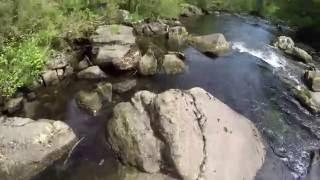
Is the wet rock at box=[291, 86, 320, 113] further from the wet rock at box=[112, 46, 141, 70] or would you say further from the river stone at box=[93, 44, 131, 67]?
the river stone at box=[93, 44, 131, 67]

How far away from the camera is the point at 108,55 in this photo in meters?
20.0

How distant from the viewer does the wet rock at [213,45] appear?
2402 cm

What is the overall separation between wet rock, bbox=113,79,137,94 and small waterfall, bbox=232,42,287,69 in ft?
29.0

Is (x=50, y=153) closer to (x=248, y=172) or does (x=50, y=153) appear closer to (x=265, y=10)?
(x=248, y=172)

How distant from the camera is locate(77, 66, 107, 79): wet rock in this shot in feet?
63.5

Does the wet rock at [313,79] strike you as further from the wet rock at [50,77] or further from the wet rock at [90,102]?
the wet rock at [50,77]

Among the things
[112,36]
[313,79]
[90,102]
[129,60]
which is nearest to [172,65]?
[129,60]

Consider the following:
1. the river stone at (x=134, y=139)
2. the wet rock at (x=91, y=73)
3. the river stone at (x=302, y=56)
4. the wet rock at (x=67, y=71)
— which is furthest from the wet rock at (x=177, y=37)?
the river stone at (x=134, y=139)

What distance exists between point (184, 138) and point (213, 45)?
12.5m

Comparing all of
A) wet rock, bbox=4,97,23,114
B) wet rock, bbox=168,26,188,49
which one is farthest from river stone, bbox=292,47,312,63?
wet rock, bbox=4,97,23,114

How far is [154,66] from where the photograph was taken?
20484 millimetres

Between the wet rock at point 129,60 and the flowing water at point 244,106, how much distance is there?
1.23 m

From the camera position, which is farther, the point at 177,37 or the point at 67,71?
the point at 177,37

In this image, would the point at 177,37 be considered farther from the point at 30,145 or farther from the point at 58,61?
the point at 30,145
